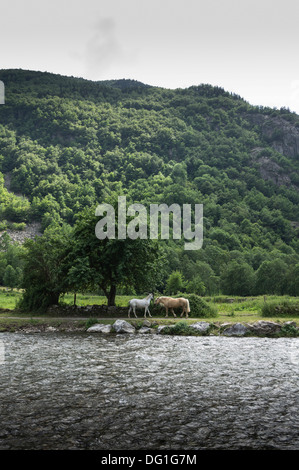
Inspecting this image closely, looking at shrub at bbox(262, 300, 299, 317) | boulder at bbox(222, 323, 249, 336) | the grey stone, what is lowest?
the grey stone

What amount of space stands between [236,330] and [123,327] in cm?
835

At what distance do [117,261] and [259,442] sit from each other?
27.7 metres

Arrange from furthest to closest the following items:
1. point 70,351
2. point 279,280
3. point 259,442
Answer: point 279,280 < point 70,351 < point 259,442

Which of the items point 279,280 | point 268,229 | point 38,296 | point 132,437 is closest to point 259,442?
point 132,437

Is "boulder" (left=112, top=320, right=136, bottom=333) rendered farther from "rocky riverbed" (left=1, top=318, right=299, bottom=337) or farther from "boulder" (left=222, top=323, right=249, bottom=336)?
"boulder" (left=222, top=323, right=249, bottom=336)

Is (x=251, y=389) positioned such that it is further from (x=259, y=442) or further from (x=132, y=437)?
(x=132, y=437)

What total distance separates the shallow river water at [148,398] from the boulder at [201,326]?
6.32m

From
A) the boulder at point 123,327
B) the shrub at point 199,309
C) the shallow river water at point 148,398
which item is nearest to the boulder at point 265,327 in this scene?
the shallow river water at point 148,398

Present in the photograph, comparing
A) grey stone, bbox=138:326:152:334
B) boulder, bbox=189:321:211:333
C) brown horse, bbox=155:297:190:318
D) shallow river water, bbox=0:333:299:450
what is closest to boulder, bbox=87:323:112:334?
grey stone, bbox=138:326:152:334

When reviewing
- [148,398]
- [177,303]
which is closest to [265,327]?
[177,303]

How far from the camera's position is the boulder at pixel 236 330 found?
1087 inches

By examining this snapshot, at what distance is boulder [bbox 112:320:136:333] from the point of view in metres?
28.4

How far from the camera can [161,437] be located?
9.12 meters

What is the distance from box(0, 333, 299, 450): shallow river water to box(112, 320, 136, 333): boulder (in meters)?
6.55
